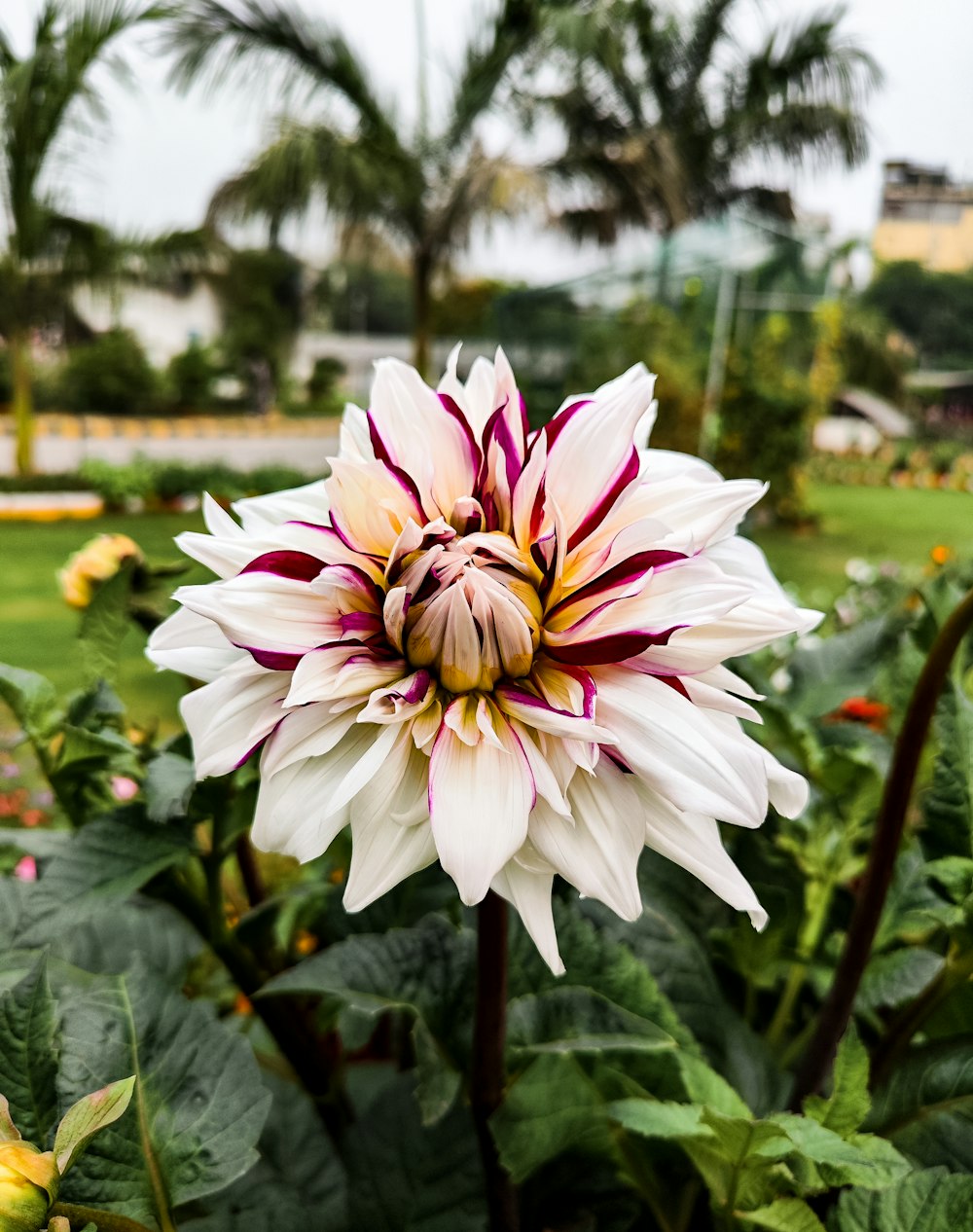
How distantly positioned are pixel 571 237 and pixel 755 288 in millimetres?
2046

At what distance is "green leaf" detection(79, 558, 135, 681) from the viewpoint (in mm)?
411

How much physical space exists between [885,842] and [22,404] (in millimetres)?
4521

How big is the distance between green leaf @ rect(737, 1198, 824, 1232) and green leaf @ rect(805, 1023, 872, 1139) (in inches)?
1.0

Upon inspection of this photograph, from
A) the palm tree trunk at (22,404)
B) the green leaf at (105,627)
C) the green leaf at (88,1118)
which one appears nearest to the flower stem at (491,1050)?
the green leaf at (88,1118)

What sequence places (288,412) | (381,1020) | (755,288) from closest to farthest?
(381,1020)
(755,288)
(288,412)

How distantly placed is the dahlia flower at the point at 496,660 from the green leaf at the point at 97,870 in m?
0.10

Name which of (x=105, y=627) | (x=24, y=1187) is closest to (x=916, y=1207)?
(x=24, y=1187)

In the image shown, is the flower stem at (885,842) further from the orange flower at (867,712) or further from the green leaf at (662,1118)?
the orange flower at (867,712)

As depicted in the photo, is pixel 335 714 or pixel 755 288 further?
pixel 755 288

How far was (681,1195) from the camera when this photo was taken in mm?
391

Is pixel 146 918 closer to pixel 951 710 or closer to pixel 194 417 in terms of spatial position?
pixel 951 710

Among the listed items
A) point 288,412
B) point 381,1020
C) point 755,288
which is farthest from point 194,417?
point 381,1020

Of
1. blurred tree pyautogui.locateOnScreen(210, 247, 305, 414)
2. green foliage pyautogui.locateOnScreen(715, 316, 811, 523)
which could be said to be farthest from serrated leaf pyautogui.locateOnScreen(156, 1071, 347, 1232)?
blurred tree pyautogui.locateOnScreen(210, 247, 305, 414)

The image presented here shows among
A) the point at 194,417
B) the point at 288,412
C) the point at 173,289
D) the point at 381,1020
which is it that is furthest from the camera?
the point at 173,289
